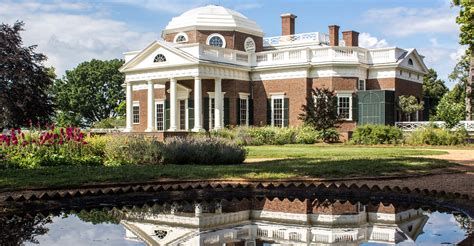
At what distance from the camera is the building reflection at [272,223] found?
6461 millimetres

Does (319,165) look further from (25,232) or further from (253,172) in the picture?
(25,232)

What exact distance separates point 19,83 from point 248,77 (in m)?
14.7

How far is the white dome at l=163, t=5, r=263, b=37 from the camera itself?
37.5m

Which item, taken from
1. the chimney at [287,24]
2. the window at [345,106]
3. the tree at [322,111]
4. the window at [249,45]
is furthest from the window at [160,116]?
the window at [345,106]

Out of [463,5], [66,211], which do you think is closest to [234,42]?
[463,5]

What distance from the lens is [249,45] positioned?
38844mm

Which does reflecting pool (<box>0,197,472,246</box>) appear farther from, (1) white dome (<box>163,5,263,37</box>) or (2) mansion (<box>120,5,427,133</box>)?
(1) white dome (<box>163,5,263,37</box>)

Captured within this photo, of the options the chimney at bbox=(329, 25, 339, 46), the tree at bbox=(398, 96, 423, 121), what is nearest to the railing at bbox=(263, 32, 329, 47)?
the chimney at bbox=(329, 25, 339, 46)

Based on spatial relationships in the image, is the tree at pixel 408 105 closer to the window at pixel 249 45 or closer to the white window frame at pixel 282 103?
the white window frame at pixel 282 103

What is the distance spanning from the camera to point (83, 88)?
6206cm

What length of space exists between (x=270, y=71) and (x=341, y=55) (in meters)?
4.56

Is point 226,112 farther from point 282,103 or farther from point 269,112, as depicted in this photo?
point 282,103

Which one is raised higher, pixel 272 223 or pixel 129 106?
pixel 129 106

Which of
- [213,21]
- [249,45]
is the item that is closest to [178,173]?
[213,21]
